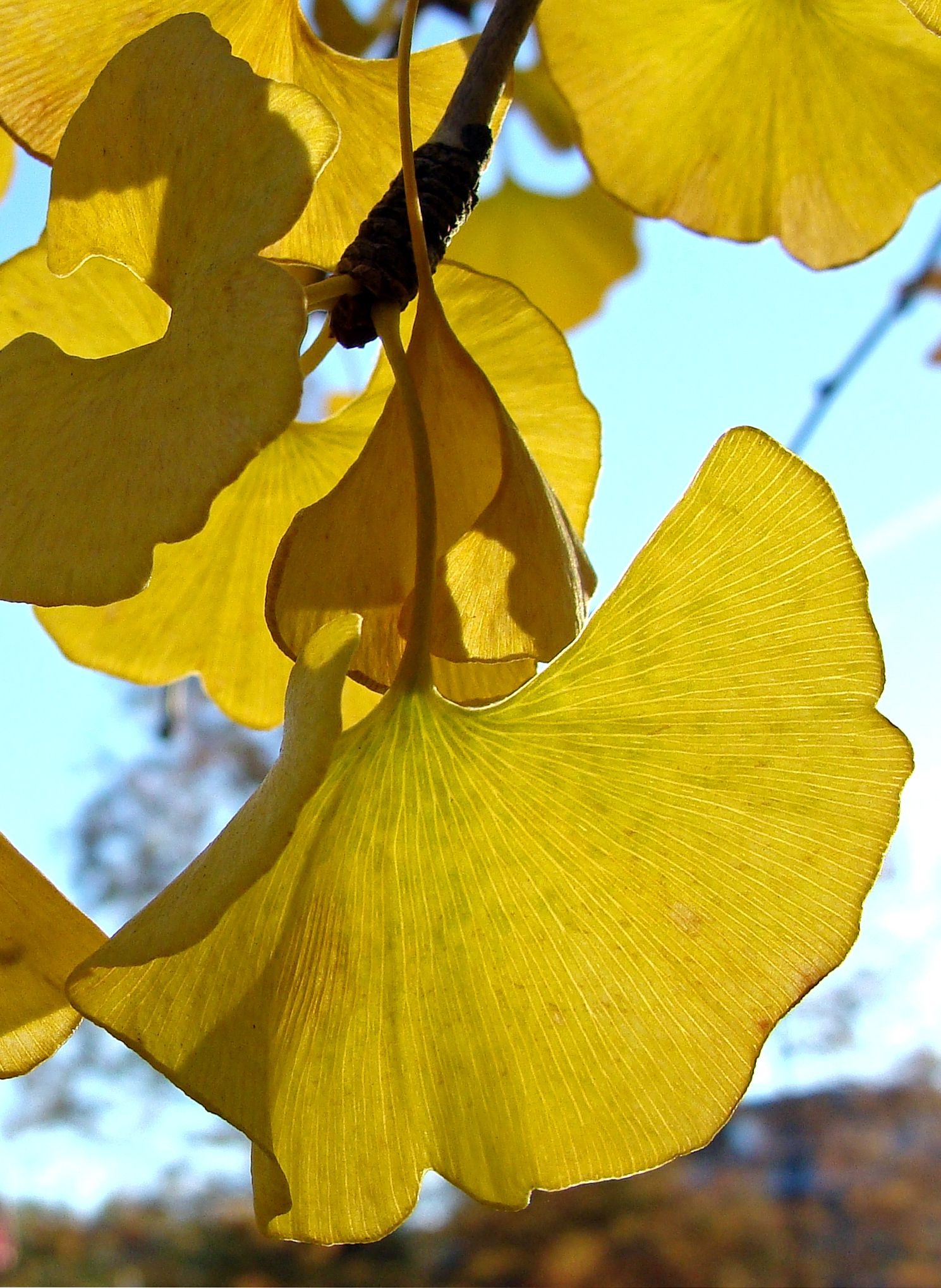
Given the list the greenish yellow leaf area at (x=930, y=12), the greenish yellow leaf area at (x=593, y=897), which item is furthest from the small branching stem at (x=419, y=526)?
the greenish yellow leaf area at (x=930, y=12)

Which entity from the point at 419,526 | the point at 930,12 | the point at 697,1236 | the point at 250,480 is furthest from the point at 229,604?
the point at 697,1236

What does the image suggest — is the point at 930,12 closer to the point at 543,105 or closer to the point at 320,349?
the point at 320,349

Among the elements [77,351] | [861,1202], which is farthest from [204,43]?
[861,1202]

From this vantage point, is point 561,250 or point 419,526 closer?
point 419,526

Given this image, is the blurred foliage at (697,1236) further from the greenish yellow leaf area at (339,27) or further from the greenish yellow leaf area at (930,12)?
the greenish yellow leaf area at (930,12)

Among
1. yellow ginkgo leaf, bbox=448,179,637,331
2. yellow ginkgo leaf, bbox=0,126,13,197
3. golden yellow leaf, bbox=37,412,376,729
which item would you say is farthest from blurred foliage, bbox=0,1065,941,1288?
yellow ginkgo leaf, bbox=0,126,13,197

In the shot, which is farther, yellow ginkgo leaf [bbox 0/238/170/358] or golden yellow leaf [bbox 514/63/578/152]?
golden yellow leaf [bbox 514/63/578/152]

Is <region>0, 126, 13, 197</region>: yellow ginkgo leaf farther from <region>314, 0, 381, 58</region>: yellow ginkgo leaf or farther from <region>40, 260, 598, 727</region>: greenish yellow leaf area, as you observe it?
<region>314, 0, 381, 58</region>: yellow ginkgo leaf
